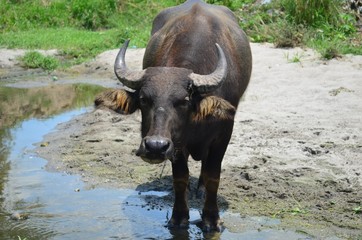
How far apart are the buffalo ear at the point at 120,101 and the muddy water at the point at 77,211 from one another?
3.26 ft

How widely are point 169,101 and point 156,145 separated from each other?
39cm

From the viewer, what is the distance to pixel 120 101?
15.1 ft

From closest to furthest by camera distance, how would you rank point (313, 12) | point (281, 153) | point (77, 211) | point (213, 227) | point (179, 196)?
point (213, 227) → point (179, 196) → point (77, 211) → point (281, 153) → point (313, 12)

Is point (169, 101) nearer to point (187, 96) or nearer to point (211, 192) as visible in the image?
point (187, 96)

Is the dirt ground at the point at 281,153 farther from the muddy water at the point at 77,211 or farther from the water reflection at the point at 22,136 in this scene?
the water reflection at the point at 22,136

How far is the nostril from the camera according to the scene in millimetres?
4082

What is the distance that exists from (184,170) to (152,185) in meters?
0.91

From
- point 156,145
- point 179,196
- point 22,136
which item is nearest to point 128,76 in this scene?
point 156,145

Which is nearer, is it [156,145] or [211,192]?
[156,145]

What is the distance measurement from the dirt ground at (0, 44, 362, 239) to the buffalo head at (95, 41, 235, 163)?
1.17m

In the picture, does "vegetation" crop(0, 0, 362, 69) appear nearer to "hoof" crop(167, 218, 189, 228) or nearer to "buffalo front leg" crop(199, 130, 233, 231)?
"buffalo front leg" crop(199, 130, 233, 231)

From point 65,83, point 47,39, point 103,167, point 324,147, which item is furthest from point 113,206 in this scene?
point 47,39

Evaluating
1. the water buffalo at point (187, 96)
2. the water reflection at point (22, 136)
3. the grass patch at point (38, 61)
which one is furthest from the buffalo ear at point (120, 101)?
the grass patch at point (38, 61)

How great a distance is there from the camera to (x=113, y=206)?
5617mm
